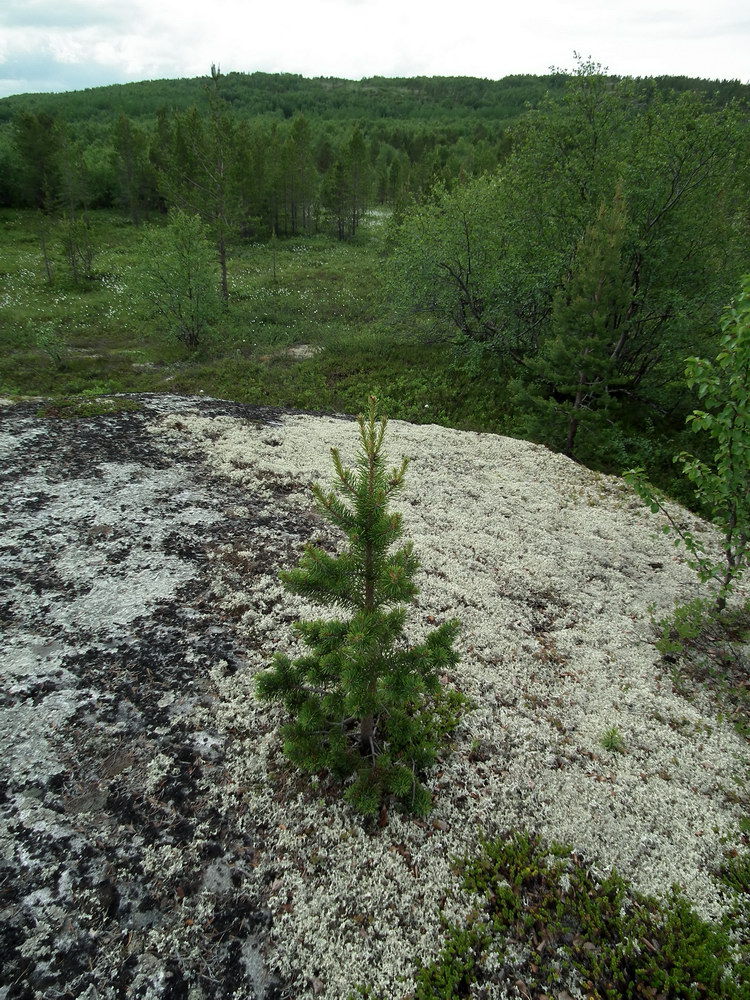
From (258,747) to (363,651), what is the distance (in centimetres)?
283

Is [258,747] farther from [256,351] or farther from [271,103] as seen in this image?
[271,103]

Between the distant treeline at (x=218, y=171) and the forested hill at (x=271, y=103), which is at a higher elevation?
the forested hill at (x=271, y=103)

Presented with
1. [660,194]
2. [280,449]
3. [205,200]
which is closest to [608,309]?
[660,194]

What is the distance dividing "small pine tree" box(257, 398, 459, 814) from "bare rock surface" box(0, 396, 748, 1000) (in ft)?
2.04

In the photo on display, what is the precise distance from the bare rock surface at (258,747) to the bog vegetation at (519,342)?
0.54m

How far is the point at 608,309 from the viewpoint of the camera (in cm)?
1683

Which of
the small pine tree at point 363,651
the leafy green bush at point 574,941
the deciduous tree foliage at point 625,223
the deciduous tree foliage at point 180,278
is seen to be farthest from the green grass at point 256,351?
the leafy green bush at point 574,941

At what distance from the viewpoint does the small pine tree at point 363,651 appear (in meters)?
4.92

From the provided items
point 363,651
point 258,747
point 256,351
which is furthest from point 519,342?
point 363,651

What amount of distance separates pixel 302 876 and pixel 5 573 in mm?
7038

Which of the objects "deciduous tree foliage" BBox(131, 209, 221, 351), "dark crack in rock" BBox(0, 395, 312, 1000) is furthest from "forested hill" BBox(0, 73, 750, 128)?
"dark crack in rock" BBox(0, 395, 312, 1000)

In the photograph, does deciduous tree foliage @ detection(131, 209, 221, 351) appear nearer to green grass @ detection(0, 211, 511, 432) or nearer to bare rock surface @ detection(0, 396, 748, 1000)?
green grass @ detection(0, 211, 511, 432)

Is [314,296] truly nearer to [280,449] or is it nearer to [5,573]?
[280,449]

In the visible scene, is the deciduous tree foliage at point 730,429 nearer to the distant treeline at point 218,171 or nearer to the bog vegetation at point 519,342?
the bog vegetation at point 519,342
